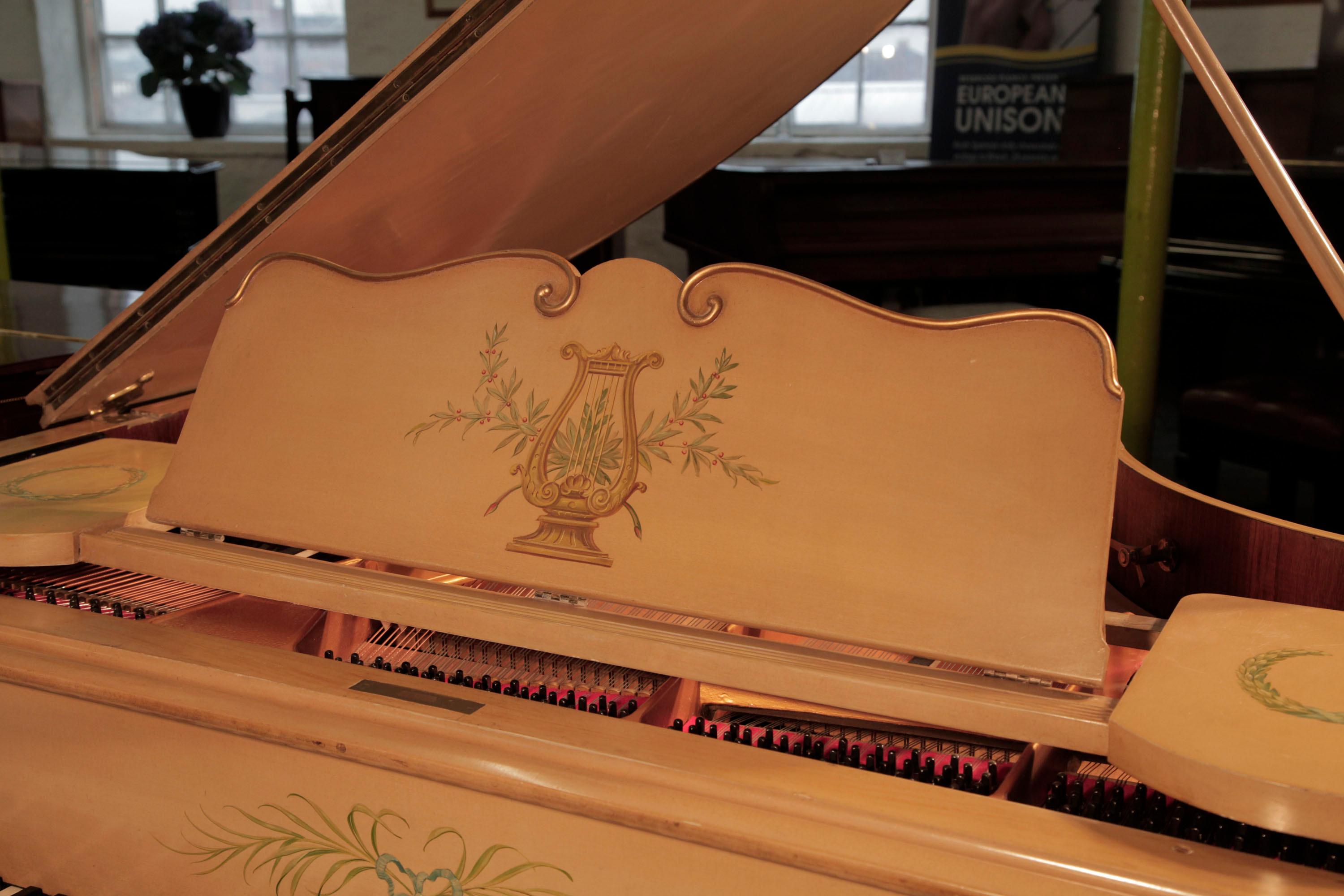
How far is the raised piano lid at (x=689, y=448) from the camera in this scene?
1.09m

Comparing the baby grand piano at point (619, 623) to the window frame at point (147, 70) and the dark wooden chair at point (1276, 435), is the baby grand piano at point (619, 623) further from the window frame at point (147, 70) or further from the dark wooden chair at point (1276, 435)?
the window frame at point (147, 70)

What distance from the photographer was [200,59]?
24.4ft

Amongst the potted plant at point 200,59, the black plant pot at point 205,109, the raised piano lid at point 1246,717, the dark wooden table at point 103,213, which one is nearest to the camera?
the raised piano lid at point 1246,717

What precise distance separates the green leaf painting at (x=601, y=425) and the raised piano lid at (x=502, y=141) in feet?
1.19

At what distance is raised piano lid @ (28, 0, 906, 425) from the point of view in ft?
4.73

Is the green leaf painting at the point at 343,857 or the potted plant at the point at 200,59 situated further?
the potted plant at the point at 200,59

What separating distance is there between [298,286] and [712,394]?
0.64 meters

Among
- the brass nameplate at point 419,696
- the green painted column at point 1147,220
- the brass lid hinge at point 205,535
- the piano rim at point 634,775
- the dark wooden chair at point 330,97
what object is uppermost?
the dark wooden chair at point 330,97

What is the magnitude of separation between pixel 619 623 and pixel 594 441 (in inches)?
8.3

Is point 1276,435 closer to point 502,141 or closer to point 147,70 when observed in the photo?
point 502,141

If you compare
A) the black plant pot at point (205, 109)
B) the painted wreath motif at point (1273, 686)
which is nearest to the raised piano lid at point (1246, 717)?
the painted wreath motif at point (1273, 686)

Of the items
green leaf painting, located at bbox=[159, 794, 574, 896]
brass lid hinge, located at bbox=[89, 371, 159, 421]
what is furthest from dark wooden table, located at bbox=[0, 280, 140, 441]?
green leaf painting, located at bbox=[159, 794, 574, 896]

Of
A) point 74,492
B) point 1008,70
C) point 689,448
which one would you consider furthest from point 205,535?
point 1008,70

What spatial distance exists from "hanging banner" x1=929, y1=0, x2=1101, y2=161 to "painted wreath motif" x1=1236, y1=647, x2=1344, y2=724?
609cm
